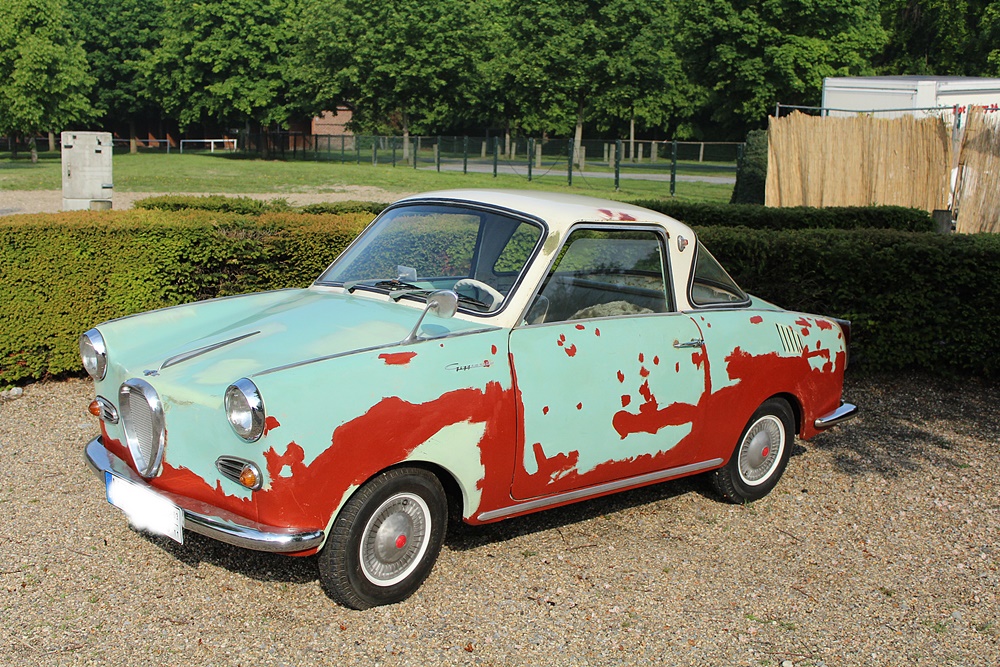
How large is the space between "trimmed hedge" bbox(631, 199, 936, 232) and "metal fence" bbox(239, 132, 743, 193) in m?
14.6

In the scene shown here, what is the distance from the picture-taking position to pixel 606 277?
17.1 ft

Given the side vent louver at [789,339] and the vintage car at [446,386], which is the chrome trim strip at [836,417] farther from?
the side vent louver at [789,339]

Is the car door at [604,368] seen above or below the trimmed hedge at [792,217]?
below

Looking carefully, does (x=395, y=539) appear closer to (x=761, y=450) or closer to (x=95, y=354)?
(x=95, y=354)

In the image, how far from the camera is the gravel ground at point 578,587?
4.09 meters

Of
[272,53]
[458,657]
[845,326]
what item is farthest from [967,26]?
[458,657]

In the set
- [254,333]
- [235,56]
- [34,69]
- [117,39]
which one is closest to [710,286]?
[254,333]

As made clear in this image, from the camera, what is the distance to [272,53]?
58.2 meters

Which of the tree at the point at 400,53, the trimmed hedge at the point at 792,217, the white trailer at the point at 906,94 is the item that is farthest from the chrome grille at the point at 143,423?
the tree at the point at 400,53

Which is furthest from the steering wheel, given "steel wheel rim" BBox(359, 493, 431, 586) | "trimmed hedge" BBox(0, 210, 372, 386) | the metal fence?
the metal fence

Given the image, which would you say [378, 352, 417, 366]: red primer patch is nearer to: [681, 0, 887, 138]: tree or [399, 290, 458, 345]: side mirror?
[399, 290, 458, 345]: side mirror

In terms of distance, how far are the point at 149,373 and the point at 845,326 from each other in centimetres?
429

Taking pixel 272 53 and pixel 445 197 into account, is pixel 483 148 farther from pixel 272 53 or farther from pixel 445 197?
pixel 445 197

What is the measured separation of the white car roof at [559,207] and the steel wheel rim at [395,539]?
5.17ft
